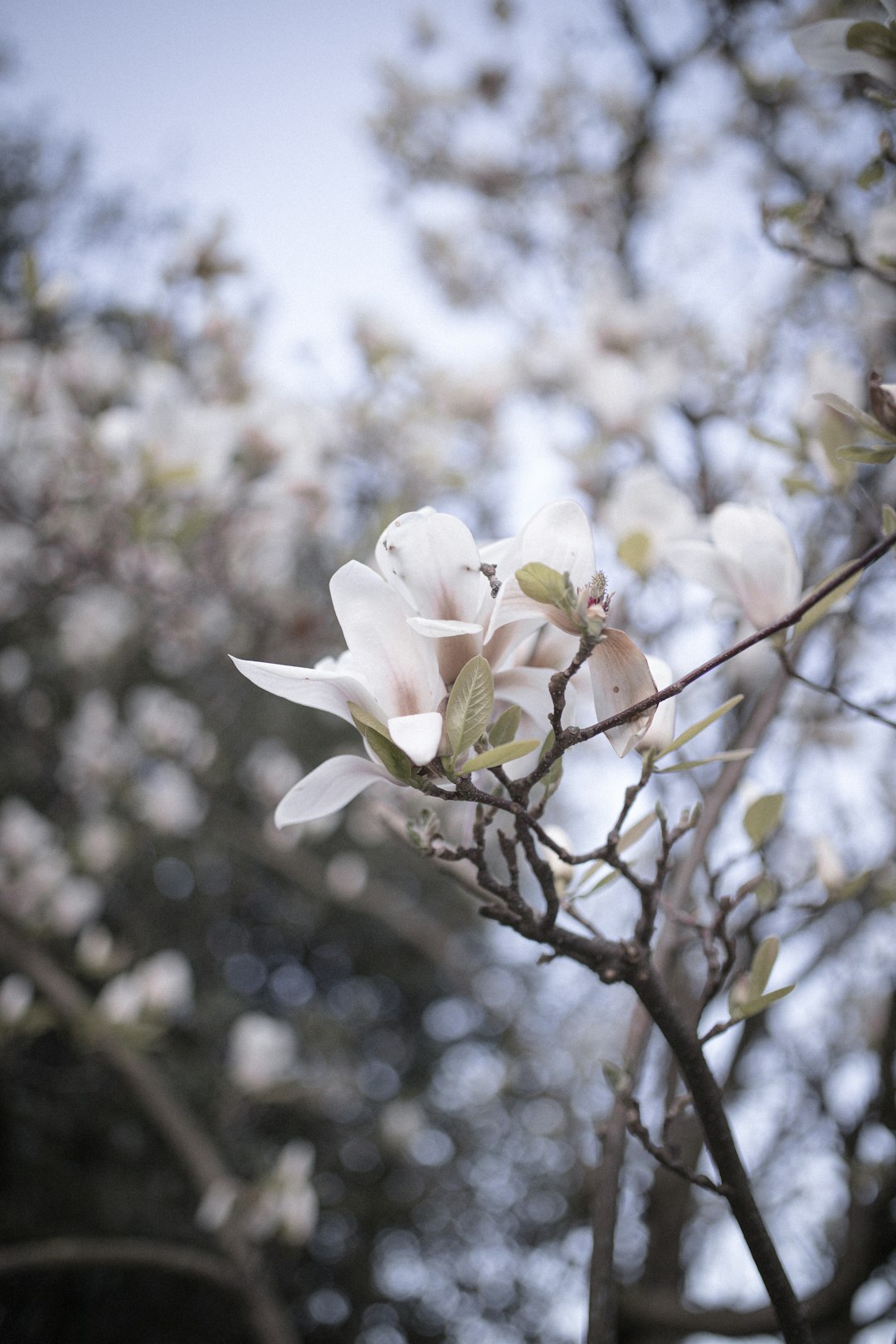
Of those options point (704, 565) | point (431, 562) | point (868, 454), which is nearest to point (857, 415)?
point (868, 454)

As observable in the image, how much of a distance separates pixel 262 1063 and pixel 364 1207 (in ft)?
4.09

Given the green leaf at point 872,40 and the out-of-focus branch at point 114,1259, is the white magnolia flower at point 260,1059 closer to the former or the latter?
the out-of-focus branch at point 114,1259

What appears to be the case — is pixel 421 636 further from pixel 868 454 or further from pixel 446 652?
pixel 868 454

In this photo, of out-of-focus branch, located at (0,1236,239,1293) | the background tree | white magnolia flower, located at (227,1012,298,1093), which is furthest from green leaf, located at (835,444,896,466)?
white magnolia flower, located at (227,1012,298,1093)

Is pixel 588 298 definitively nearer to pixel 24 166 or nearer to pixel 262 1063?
pixel 262 1063

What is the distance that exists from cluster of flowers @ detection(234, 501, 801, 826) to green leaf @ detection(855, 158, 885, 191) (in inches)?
19.4

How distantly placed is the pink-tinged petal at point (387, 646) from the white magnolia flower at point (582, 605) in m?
0.04

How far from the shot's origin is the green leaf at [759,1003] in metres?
0.45

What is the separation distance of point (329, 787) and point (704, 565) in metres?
0.32

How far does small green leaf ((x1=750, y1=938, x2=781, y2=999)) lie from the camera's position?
493 mm

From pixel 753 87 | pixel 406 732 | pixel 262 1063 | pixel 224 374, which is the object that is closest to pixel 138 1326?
pixel 262 1063

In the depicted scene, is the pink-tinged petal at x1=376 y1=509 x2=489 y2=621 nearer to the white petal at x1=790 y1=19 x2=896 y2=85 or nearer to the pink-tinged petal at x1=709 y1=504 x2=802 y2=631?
the pink-tinged petal at x1=709 y1=504 x2=802 y2=631

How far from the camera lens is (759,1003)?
18.5 inches

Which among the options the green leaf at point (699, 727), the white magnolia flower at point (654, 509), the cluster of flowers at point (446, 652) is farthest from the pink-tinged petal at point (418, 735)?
the white magnolia flower at point (654, 509)
